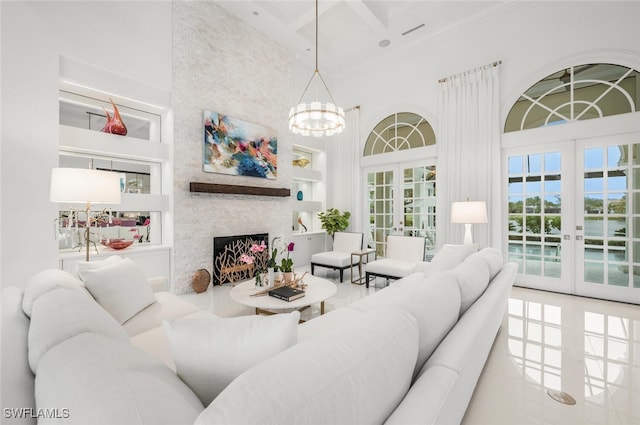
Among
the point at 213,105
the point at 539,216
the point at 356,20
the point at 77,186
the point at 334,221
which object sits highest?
the point at 356,20

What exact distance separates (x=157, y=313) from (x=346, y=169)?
16.0 ft

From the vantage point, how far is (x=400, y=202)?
553 cm

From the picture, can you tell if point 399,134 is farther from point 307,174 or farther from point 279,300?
point 279,300

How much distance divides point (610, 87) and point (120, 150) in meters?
6.48

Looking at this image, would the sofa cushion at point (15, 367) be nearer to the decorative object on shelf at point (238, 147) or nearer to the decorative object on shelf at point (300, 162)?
the decorative object on shelf at point (238, 147)

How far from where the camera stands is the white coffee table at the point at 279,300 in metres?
2.40

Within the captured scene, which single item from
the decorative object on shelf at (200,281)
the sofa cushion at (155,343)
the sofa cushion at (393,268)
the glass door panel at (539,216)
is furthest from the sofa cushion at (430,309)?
the glass door panel at (539,216)

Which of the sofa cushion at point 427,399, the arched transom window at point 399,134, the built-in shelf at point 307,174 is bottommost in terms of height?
the sofa cushion at point 427,399

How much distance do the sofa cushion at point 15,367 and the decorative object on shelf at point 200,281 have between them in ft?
9.46

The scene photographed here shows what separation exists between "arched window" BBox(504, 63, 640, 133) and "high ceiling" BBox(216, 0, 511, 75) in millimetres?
1514

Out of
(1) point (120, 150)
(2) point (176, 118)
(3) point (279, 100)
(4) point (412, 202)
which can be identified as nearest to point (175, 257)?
(1) point (120, 150)

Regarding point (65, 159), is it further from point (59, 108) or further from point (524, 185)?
point (524, 185)

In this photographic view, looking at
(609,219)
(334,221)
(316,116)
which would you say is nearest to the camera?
(316,116)

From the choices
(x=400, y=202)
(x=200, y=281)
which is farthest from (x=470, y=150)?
(x=200, y=281)
